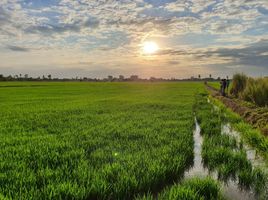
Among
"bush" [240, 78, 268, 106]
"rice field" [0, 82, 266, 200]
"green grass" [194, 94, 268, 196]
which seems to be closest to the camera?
"rice field" [0, 82, 266, 200]

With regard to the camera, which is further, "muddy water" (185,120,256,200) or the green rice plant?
"muddy water" (185,120,256,200)

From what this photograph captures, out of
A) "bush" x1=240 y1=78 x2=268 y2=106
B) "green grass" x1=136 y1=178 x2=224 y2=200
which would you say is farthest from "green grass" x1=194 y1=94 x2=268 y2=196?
"bush" x1=240 y1=78 x2=268 y2=106

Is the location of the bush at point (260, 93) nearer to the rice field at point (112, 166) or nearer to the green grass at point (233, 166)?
the rice field at point (112, 166)

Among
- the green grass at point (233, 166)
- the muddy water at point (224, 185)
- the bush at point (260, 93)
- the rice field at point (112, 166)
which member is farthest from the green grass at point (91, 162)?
the bush at point (260, 93)

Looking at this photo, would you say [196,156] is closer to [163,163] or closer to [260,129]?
[163,163]

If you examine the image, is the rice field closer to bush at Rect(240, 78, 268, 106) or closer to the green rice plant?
the green rice plant

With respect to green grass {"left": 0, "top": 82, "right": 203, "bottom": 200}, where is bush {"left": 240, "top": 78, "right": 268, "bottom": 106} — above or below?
above

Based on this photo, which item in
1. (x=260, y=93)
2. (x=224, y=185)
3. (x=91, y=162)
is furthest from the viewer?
(x=260, y=93)

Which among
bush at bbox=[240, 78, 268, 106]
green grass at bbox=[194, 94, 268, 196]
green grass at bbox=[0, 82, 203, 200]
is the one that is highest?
bush at bbox=[240, 78, 268, 106]

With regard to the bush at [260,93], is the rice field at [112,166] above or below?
below

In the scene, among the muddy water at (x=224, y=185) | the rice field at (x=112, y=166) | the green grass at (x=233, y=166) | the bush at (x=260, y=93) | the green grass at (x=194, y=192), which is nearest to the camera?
the green grass at (x=194, y=192)

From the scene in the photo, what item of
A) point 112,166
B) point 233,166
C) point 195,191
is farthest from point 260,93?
point 195,191

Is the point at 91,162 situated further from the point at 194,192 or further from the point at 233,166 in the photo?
the point at 233,166

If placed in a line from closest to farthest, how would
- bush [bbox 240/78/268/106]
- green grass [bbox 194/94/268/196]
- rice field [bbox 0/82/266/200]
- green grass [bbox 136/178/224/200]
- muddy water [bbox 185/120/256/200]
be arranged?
green grass [bbox 136/178/224/200] < rice field [bbox 0/82/266/200] < muddy water [bbox 185/120/256/200] < green grass [bbox 194/94/268/196] < bush [bbox 240/78/268/106]
